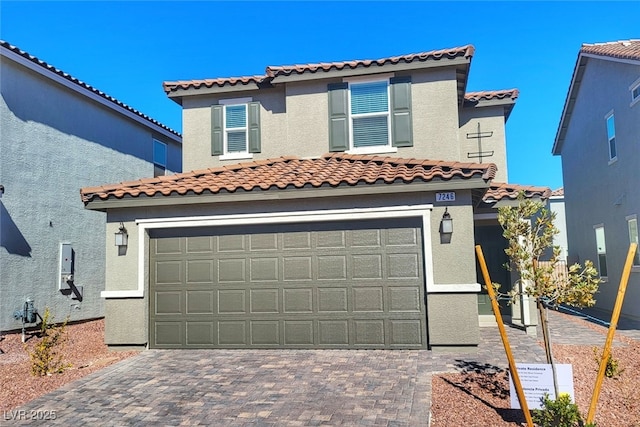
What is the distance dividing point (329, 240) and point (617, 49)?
10.8 meters

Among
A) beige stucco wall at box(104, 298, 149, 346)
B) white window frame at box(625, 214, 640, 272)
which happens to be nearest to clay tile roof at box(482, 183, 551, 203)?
white window frame at box(625, 214, 640, 272)

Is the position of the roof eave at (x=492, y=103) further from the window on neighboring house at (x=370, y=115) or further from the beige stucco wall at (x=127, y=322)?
the beige stucco wall at (x=127, y=322)

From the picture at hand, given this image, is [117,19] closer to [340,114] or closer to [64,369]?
[340,114]

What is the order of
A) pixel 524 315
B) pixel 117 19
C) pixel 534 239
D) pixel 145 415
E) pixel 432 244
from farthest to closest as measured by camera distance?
pixel 117 19 < pixel 524 315 < pixel 432 244 < pixel 145 415 < pixel 534 239

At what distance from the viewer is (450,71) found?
435 inches

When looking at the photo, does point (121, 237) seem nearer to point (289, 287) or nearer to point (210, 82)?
point (289, 287)

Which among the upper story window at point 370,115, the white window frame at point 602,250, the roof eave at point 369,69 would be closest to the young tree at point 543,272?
the upper story window at point 370,115

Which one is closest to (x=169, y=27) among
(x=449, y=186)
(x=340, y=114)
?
(x=340, y=114)

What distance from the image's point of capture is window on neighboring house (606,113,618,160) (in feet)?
44.7

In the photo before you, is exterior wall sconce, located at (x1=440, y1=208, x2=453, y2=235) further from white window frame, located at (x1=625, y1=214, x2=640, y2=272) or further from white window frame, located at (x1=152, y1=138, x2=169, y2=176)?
white window frame, located at (x1=152, y1=138, x2=169, y2=176)

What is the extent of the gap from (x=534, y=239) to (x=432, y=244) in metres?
A: 3.30

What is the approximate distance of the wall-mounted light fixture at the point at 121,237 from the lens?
954 centimetres

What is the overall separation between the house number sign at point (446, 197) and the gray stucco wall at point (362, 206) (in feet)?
0.26

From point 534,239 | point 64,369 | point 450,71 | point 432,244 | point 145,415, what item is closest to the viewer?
point 534,239
